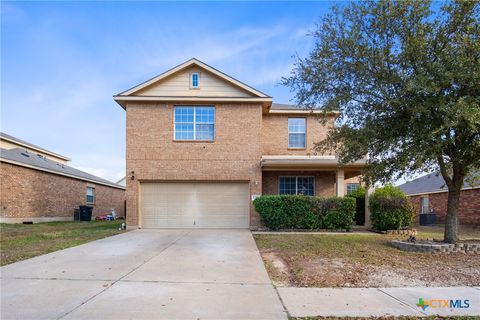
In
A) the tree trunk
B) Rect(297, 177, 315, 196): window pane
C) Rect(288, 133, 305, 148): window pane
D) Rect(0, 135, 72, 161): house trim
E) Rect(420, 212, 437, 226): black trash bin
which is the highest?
Rect(0, 135, 72, 161): house trim

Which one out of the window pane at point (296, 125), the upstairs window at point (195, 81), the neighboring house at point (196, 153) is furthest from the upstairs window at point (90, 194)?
the window pane at point (296, 125)

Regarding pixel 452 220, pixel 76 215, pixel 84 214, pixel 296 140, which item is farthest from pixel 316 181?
pixel 76 215

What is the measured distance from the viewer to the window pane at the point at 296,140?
17405 mm

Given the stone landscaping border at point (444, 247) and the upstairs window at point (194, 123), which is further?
the upstairs window at point (194, 123)

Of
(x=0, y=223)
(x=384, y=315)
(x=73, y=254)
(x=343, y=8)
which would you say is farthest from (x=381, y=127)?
(x=0, y=223)

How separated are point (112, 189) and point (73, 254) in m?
23.7

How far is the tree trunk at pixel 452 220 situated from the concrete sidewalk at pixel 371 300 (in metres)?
4.88

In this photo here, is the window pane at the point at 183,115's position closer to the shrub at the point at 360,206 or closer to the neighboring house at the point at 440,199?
the shrub at the point at 360,206

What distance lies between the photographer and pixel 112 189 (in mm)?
30875

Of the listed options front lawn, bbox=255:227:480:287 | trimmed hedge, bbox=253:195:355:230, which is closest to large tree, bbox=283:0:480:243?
front lawn, bbox=255:227:480:287

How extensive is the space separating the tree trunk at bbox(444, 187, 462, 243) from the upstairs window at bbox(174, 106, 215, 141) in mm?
9815

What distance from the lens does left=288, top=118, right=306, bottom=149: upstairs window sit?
57.1 ft

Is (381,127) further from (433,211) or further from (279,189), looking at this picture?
(433,211)

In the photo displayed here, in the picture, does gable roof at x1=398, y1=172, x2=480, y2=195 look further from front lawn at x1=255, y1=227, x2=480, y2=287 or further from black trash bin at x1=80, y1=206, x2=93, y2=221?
black trash bin at x1=80, y1=206, x2=93, y2=221
